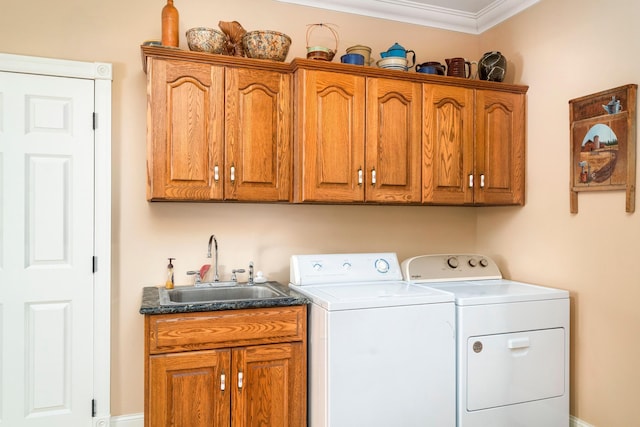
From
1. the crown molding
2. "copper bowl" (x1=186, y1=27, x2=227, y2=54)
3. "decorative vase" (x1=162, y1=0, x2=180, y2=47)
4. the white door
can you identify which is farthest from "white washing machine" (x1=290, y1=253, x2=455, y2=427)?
the crown molding

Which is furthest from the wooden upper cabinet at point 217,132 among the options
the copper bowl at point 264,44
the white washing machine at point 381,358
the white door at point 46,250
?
the white washing machine at point 381,358

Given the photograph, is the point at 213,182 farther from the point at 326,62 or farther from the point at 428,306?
the point at 428,306

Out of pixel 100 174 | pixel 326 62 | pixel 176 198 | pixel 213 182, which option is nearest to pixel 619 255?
pixel 326 62

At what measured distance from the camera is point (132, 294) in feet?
8.52

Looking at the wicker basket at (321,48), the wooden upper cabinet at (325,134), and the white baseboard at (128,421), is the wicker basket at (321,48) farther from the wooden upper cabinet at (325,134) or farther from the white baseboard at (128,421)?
the white baseboard at (128,421)

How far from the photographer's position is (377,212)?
3.13 m

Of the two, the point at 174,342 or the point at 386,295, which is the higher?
the point at 386,295

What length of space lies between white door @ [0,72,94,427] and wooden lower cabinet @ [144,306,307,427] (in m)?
0.66

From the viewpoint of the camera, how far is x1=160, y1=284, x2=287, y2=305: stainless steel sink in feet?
8.28

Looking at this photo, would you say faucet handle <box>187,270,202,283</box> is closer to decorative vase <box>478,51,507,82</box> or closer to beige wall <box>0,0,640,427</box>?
beige wall <box>0,0,640,427</box>

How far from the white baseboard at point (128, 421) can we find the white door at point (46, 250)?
13 centimetres

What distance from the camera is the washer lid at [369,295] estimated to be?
2.19m

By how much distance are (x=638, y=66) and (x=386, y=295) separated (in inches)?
66.1

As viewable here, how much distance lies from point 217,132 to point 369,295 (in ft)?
3.86
